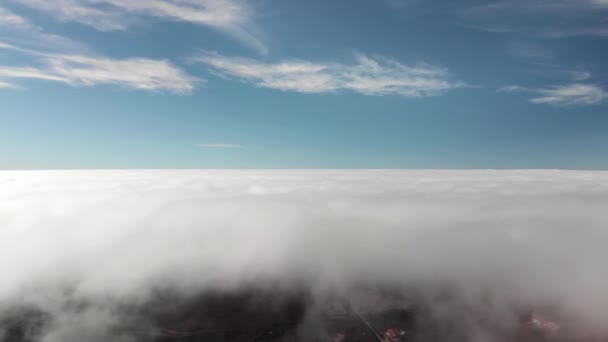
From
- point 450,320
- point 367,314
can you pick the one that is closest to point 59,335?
point 367,314

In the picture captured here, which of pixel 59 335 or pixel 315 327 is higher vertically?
pixel 315 327

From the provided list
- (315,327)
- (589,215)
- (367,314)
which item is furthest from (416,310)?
(589,215)

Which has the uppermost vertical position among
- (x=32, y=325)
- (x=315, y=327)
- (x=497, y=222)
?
(x=497, y=222)

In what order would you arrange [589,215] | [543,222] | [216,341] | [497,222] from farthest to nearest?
[497,222], [589,215], [543,222], [216,341]

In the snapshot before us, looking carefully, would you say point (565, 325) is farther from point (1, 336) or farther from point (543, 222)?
point (1, 336)

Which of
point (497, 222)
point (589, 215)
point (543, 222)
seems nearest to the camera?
point (543, 222)

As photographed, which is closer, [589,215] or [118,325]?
[589,215]

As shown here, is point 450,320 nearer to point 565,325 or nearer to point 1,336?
point 565,325

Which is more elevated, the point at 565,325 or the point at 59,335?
the point at 565,325

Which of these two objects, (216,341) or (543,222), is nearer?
(216,341)
